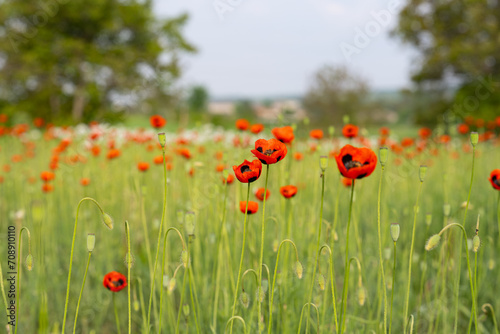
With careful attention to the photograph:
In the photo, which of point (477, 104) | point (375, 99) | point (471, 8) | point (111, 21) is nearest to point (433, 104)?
point (477, 104)

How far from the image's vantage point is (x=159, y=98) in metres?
19.1

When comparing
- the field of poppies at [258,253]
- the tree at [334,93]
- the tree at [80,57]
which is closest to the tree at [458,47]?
the tree at [334,93]

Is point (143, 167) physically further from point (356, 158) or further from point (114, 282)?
point (356, 158)

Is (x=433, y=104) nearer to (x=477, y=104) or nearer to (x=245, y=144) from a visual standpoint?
(x=477, y=104)

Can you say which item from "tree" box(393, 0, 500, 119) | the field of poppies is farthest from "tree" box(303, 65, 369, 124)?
the field of poppies

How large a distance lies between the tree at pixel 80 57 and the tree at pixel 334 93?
6.14 meters

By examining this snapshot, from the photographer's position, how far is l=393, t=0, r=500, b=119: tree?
45.3 feet

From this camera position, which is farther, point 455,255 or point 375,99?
point 375,99

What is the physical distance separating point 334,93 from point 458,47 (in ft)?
19.4

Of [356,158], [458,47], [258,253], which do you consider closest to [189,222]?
[356,158]

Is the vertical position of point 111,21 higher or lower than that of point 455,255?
higher

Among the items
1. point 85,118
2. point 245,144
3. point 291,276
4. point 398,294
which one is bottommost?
point 398,294

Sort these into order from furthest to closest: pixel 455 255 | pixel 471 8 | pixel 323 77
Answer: pixel 323 77 < pixel 471 8 < pixel 455 255

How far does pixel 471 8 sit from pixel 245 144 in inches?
563
